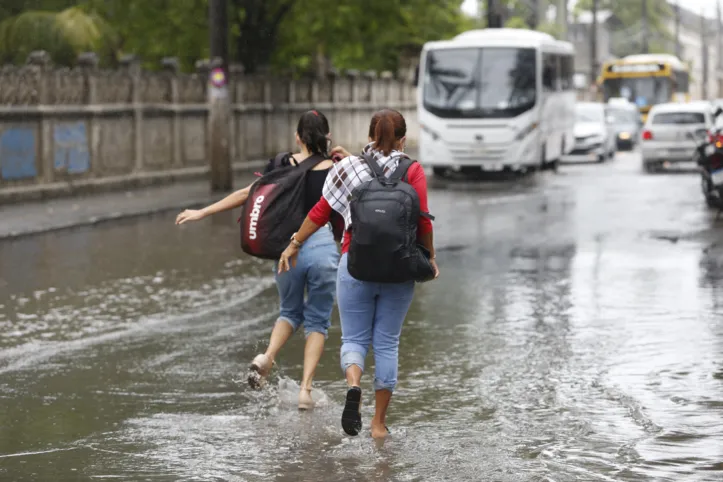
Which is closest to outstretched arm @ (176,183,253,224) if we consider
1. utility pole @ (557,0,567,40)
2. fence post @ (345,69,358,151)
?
fence post @ (345,69,358,151)

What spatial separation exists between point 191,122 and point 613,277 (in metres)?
17.8

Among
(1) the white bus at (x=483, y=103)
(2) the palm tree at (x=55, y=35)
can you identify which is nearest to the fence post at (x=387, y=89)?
(2) the palm tree at (x=55, y=35)

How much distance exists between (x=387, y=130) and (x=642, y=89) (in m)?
55.0

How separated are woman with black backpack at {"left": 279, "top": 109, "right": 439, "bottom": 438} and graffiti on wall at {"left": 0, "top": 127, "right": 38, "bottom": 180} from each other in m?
16.5

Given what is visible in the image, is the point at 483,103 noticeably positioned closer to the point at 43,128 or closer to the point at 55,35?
the point at 43,128

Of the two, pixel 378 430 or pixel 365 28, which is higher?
pixel 365 28

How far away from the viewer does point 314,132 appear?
8.17 metres

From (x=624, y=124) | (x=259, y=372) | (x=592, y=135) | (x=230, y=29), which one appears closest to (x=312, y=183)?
(x=259, y=372)

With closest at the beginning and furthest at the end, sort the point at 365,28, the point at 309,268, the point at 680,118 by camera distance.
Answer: the point at 309,268
the point at 365,28
the point at 680,118

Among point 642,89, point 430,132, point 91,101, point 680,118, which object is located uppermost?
point 91,101

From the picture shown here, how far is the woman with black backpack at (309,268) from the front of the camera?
26.9 ft

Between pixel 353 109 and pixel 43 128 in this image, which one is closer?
pixel 43 128

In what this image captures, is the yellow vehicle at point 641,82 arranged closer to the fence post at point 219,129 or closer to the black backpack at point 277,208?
the fence post at point 219,129

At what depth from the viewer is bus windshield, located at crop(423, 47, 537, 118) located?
31000mm
